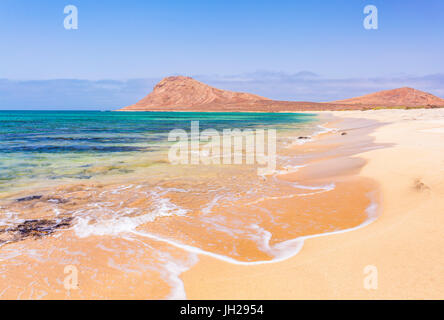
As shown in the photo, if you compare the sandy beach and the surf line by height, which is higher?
the sandy beach

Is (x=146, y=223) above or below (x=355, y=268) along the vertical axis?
Result: below

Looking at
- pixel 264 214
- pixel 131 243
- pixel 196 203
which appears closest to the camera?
pixel 131 243

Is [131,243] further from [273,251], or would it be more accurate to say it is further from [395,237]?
[395,237]

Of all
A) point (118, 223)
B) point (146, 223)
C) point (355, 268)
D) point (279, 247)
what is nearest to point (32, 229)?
point (118, 223)

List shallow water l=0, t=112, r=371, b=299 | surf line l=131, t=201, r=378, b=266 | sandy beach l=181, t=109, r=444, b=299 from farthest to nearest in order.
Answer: surf line l=131, t=201, r=378, b=266 < shallow water l=0, t=112, r=371, b=299 < sandy beach l=181, t=109, r=444, b=299

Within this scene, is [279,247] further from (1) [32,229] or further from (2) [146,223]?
(1) [32,229]

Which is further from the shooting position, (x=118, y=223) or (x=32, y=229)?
(x=118, y=223)

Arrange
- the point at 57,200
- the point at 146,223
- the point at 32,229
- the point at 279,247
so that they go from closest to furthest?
1. the point at 279,247
2. the point at 32,229
3. the point at 146,223
4. the point at 57,200

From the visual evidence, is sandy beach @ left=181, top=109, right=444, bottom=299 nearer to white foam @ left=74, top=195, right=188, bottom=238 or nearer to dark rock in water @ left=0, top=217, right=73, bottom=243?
white foam @ left=74, top=195, right=188, bottom=238

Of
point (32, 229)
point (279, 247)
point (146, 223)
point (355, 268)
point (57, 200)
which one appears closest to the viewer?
point (355, 268)

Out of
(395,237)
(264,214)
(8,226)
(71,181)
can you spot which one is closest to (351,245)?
(395,237)

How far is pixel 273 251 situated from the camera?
4.33 metres

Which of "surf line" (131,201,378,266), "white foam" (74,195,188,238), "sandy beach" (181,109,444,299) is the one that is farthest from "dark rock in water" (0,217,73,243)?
"sandy beach" (181,109,444,299)
